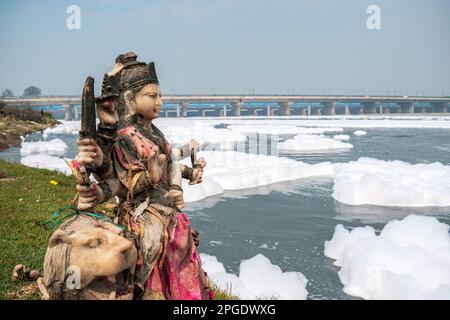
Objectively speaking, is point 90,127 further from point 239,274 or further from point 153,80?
point 239,274

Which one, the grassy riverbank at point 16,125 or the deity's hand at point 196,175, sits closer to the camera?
the deity's hand at point 196,175

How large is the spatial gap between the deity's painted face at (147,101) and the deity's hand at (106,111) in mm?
436

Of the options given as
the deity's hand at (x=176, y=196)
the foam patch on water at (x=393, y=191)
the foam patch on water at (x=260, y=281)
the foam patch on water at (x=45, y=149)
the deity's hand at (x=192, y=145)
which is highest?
the deity's hand at (x=192, y=145)

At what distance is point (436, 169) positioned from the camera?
44.9 ft

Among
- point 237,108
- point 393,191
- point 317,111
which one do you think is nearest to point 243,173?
point 393,191

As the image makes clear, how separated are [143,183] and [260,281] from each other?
12.6 feet

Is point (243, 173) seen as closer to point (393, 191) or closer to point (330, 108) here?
point (393, 191)

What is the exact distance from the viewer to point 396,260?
20.5 ft

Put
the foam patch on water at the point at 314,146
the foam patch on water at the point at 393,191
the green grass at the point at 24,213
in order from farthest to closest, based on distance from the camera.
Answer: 1. the foam patch on water at the point at 314,146
2. the foam patch on water at the point at 393,191
3. the green grass at the point at 24,213

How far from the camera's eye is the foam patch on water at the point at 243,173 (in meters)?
12.1

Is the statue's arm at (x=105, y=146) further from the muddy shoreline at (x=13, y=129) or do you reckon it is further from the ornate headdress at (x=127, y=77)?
the muddy shoreline at (x=13, y=129)

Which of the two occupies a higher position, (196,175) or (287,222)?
(196,175)

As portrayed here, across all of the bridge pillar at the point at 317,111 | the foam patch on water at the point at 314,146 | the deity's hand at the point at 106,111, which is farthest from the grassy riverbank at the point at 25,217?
the bridge pillar at the point at 317,111
